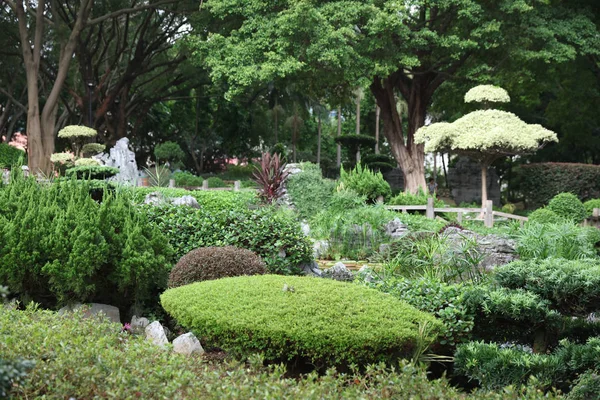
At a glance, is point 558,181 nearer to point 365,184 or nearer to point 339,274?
point 365,184

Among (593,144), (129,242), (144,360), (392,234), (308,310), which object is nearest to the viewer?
(144,360)

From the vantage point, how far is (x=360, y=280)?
276 inches

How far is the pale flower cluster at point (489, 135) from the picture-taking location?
17.1 m

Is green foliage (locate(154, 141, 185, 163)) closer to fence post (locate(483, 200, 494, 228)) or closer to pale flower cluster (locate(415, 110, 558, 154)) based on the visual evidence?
pale flower cluster (locate(415, 110, 558, 154))

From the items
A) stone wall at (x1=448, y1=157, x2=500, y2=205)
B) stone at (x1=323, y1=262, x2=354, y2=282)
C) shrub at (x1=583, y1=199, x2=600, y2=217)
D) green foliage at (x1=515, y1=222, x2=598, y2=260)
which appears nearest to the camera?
green foliage at (x1=515, y1=222, x2=598, y2=260)

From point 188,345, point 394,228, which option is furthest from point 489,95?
point 188,345

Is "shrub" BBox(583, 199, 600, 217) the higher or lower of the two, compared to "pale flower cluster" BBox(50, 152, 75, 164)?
lower

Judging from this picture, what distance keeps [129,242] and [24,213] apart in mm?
1226

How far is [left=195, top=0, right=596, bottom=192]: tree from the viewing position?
1844 centimetres

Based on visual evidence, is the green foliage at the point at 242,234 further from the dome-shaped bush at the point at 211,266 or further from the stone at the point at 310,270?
the dome-shaped bush at the point at 211,266

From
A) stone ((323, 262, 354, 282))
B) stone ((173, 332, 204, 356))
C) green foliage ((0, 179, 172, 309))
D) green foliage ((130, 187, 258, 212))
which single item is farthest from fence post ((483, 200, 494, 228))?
stone ((173, 332, 204, 356))

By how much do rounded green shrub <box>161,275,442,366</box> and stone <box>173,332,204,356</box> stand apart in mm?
→ 119

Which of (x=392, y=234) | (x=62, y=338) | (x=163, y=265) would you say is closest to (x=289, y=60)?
(x=392, y=234)

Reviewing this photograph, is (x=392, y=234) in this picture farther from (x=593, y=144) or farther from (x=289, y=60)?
(x=593, y=144)
